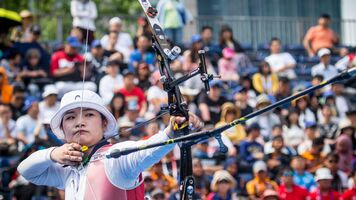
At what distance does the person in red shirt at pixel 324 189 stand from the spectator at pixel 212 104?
2465mm

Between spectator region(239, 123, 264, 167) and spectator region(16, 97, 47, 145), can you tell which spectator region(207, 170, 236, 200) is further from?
spectator region(16, 97, 47, 145)

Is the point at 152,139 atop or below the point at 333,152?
atop

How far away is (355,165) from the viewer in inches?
647

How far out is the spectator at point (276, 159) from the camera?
50.9 feet

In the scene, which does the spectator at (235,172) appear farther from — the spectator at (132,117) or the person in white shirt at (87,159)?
the person in white shirt at (87,159)

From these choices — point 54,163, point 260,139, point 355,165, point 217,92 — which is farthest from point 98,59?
point 54,163

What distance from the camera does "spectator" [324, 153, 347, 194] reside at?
1565 centimetres

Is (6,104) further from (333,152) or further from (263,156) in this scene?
(333,152)

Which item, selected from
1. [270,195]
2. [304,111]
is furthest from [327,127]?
[270,195]

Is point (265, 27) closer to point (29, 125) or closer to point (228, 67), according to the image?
point (228, 67)

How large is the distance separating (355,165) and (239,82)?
3.42 m

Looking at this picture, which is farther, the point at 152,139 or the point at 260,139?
the point at 260,139

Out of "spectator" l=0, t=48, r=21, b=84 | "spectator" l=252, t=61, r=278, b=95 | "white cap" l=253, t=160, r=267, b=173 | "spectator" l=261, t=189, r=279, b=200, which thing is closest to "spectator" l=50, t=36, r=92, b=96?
"spectator" l=0, t=48, r=21, b=84

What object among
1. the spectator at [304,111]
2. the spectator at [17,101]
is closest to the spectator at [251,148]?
the spectator at [304,111]
